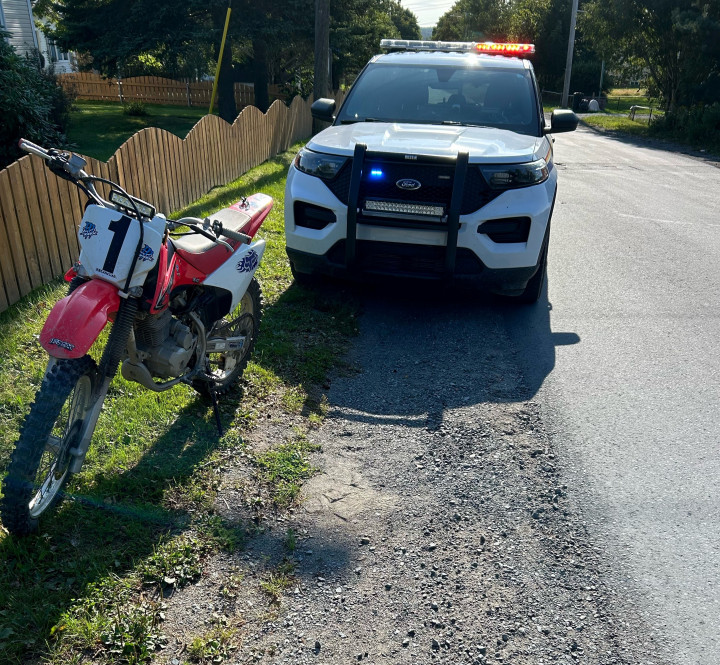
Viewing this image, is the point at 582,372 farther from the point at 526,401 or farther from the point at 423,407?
the point at 423,407

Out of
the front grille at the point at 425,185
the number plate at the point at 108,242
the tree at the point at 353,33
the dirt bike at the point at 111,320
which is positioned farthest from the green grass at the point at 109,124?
the number plate at the point at 108,242

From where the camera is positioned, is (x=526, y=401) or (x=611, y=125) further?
(x=611, y=125)

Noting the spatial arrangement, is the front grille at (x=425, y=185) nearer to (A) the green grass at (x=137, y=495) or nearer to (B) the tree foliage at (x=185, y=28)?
(A) the green grass at (x=137, y=495)

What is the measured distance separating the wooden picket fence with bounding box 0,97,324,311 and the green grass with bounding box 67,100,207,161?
2.68 metres

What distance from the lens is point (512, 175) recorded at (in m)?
5.51

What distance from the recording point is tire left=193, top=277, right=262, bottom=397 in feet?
13.4

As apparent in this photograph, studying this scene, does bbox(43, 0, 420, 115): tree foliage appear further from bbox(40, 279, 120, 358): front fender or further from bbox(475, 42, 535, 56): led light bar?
bbox(40, 279, 120, 358): front fender

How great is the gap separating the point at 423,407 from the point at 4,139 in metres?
7.96

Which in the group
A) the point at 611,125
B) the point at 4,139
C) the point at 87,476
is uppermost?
the point at 4,139

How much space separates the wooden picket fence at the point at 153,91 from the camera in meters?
31.9

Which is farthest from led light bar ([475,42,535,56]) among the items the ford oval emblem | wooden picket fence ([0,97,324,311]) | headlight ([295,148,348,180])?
wooden picket fence ([0,97,324,311])

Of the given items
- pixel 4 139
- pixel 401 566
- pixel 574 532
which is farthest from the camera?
pixel 4 139

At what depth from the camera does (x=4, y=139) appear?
31.7 feet

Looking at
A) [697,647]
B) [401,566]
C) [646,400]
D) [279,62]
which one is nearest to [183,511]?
[401,566]
